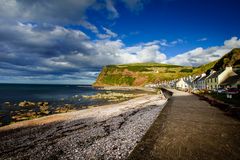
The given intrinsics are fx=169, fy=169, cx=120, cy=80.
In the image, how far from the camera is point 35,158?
445 inches

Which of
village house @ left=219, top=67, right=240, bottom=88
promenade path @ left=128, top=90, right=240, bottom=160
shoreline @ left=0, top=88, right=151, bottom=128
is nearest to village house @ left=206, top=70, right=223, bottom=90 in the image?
village house @ left=219, top=67, right=240, bottom=88

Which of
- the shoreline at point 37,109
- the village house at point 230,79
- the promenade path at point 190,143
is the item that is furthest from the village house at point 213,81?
the promenade path at point 190,143

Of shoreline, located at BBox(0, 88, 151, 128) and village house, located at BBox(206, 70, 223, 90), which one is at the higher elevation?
village house, located at BBox(206, 70, 223, 90)

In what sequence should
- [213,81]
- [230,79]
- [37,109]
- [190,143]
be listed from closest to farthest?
[190,143] → [37,109] → [230,79] → [213,81]

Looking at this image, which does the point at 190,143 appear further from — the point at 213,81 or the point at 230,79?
the point at 213,81

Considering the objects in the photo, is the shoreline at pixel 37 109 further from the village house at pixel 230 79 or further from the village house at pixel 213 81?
the village house at pixel 213 81

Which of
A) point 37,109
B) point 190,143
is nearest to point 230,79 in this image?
point 190,143

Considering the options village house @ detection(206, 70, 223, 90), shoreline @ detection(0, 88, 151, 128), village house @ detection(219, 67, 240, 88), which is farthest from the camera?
village house @ detection(206, 70, 223, 90)

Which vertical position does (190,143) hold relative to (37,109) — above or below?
above

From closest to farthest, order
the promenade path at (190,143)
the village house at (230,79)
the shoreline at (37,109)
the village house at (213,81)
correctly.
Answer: the promenade path at (190,143) < the shoreline at (37,109) < the village house at (230,79) < the village house at (213,81)

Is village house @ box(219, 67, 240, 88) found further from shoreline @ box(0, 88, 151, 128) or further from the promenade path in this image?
the promenade path

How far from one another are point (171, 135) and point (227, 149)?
291 cm

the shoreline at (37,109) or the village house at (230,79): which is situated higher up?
the village house at (230,79)

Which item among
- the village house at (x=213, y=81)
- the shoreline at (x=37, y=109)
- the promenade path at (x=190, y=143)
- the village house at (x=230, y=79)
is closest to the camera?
the promenade path at (x=190, y=143)
